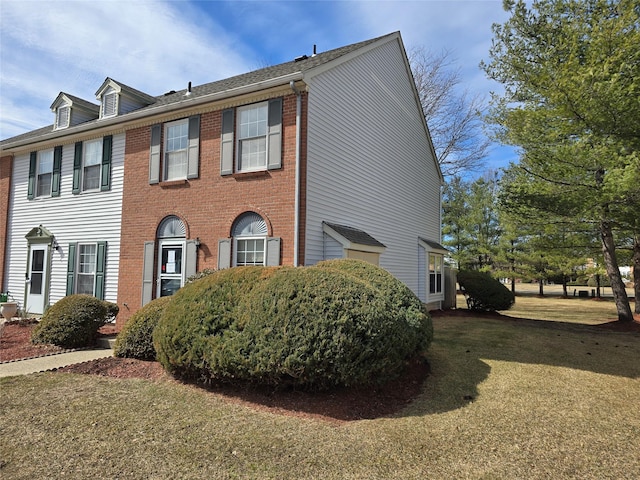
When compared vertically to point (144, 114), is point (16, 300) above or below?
below

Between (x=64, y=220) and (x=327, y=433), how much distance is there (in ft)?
40.5

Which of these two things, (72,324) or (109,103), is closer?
(72,324)

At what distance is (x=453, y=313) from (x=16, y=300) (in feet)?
50.1

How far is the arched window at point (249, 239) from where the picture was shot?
30.7ft

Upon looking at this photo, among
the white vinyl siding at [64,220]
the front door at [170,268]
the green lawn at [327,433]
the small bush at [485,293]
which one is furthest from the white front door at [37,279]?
the small bush at [485,293]

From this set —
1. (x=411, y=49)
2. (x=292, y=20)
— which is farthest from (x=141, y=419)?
(x=411, y=49)

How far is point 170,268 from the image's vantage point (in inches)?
416

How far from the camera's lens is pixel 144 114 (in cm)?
1099

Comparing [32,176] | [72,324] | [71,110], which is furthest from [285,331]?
[32,176]

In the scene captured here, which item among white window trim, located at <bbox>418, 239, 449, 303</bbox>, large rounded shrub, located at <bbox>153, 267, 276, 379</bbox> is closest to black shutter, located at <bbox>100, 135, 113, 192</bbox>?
large rounded shrub, located at <bbox>153, 267, 276, 379</bbox>

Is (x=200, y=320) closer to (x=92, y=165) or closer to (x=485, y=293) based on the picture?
(x=92, y=165)

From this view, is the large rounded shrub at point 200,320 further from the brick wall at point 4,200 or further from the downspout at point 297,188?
the brick wall at point 4,200

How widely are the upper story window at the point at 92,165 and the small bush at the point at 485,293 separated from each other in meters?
13.3

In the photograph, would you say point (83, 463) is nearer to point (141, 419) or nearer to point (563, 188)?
point (141, 419)
